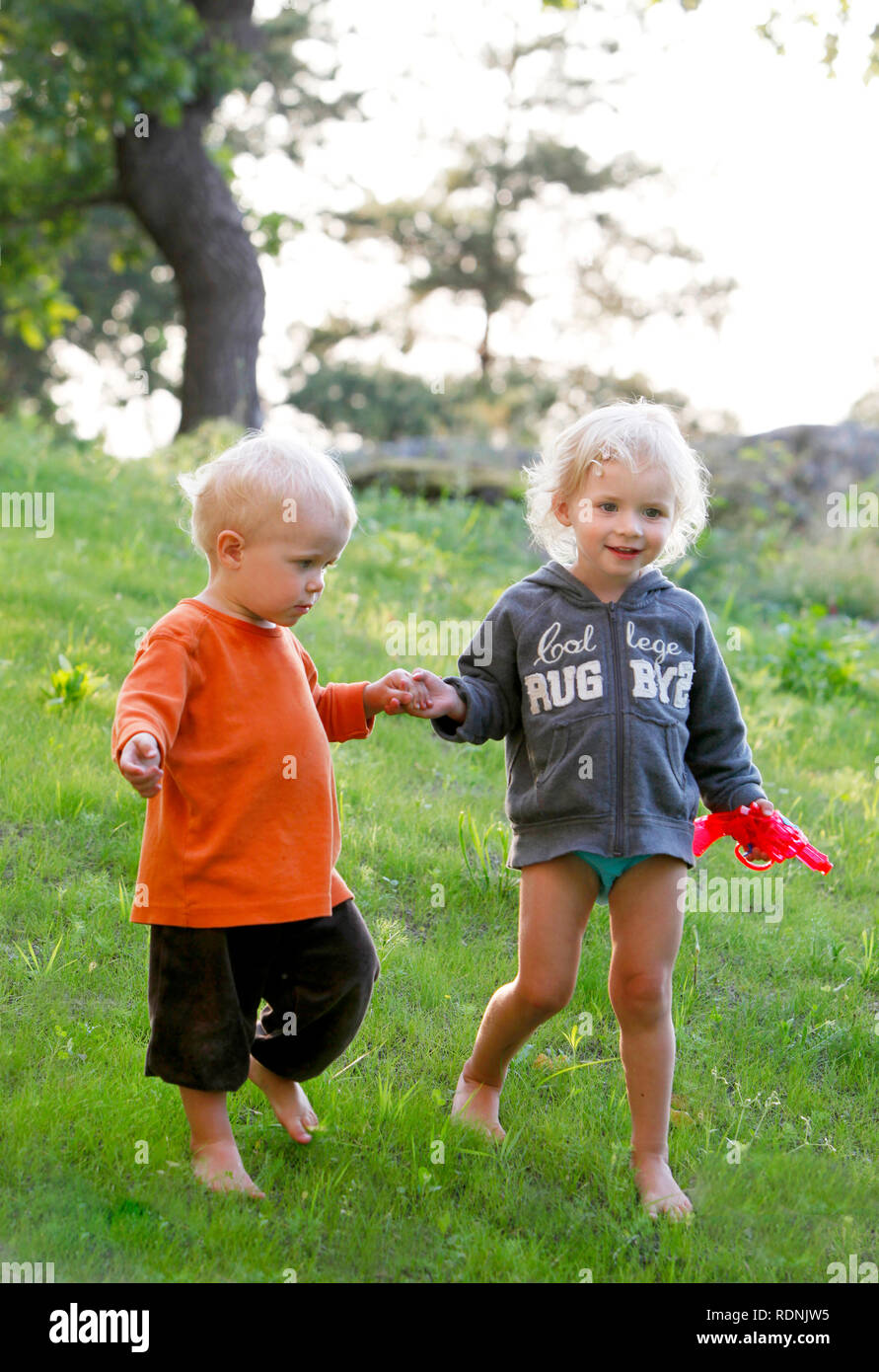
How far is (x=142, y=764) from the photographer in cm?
233

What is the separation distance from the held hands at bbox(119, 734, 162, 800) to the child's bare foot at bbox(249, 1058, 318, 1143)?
3.17ft

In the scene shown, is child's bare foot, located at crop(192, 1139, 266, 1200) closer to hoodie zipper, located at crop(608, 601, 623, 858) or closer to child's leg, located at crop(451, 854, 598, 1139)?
child's leg, located at crop(451, 854, 598, 1139)

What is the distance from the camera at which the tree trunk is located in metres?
11.0

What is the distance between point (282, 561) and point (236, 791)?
500mm

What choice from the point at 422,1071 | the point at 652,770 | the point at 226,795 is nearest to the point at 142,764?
the point at 226,795

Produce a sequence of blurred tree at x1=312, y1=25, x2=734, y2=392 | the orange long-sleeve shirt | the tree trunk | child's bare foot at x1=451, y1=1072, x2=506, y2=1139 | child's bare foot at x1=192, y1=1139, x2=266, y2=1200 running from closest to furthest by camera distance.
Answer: the orange long-sleeve shirt
child's bare foot at x1=192, y1=1139, x2=266, y2=1200
child's bare foot at x1=451, y1=1072, x2=506, y2=1139
the tree trunk
blurred tree at x1=312, y1=25, x2=734, y2=392

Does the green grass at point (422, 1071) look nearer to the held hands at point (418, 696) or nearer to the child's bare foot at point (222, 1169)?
the child's bare foot at point (222, 1169)

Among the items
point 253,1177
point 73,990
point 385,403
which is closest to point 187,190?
point 73,990

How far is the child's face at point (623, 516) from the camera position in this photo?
9.25 ft

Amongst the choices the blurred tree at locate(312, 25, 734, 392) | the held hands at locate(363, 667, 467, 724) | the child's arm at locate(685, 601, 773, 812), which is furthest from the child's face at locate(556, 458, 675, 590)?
the blurred tree at locate(312, 25, 734, 392)

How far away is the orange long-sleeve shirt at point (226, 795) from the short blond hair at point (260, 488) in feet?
0.66

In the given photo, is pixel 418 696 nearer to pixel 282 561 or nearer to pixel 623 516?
pixel 282 561

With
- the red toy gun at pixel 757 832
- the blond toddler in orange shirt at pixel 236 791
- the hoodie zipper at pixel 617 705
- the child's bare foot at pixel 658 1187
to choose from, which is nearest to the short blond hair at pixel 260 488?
the blond toddler in orange shirt at pixel 236 791
